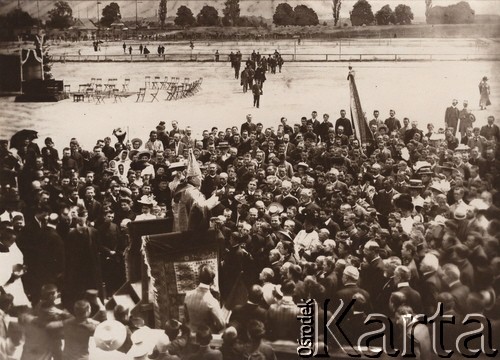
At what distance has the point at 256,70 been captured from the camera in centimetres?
763

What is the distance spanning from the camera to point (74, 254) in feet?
24.4

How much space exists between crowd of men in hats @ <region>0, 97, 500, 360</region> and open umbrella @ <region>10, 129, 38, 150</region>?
0.10ft

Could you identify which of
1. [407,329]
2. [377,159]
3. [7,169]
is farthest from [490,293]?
[7,169]

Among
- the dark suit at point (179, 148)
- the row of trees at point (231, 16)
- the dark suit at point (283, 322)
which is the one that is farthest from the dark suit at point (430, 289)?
the dark suit at point (179, 148)

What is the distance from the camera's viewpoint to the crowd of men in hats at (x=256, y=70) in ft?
25.0

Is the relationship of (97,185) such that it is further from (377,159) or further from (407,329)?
(407,329)

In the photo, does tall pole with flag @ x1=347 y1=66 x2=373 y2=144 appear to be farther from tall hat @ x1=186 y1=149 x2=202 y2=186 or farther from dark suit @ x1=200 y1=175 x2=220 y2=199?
tall hat @ x1=186 y1=149 x2=202 y2=186

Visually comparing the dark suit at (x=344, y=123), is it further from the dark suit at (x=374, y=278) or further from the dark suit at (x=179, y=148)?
the dark suit at (x=179, y=148)

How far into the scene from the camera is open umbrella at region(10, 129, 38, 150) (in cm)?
768

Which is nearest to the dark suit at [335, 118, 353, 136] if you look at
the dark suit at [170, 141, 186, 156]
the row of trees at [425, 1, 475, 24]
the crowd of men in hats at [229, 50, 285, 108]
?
the crowd of men in hats at [229, 50, 285, 108]

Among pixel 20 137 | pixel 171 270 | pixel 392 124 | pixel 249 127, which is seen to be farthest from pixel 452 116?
pixel 20 137

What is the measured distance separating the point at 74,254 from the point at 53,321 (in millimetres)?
722

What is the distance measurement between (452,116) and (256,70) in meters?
2.11

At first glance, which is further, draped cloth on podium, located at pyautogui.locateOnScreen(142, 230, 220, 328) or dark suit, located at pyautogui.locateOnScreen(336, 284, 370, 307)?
draped cloth on podium, located at pyautogui.locateOnScreen(142, 230, 220, 328)
